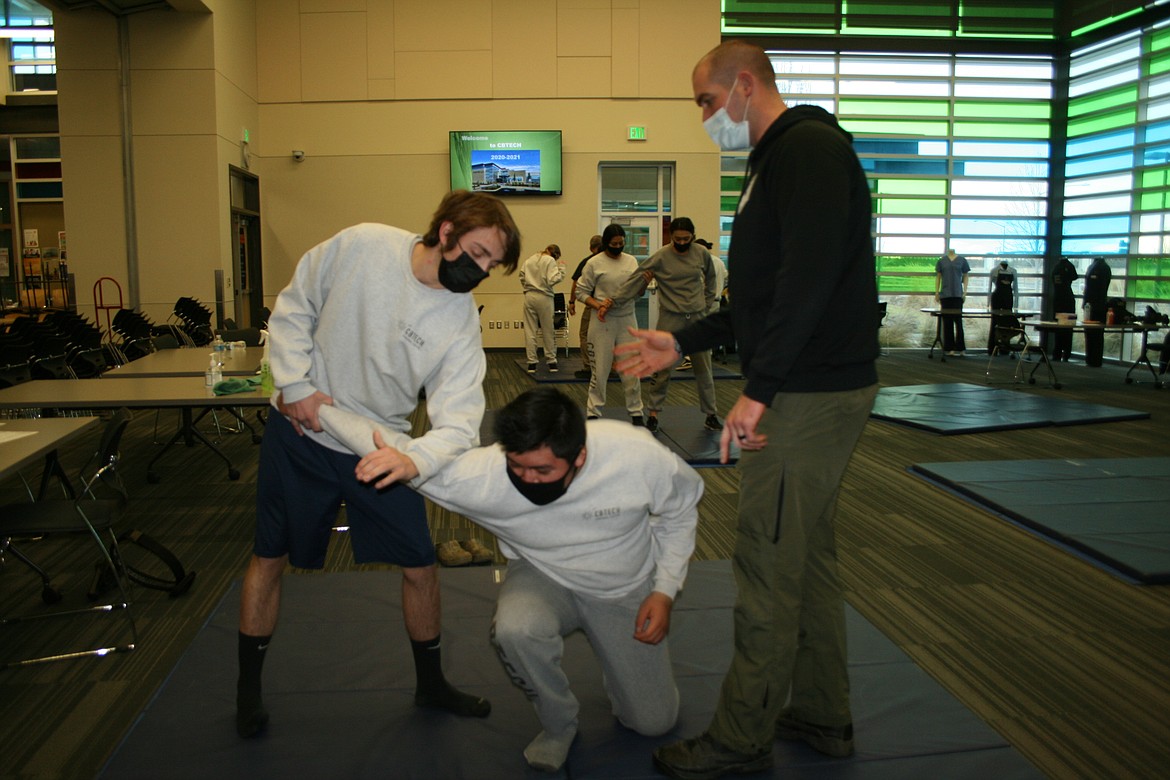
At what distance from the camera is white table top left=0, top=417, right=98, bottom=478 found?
10.2 ft

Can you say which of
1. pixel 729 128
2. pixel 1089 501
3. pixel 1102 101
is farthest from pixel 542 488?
pixel 1102 101

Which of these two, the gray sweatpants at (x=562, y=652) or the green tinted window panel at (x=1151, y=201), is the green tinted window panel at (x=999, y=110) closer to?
the green tinted window panel at (x=1151, y=201)

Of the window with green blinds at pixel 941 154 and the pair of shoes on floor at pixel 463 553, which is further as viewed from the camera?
the window with green blinds at pixel 941 154

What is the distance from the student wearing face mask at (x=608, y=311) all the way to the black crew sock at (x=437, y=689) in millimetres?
4811

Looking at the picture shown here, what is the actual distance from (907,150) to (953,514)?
461 inches

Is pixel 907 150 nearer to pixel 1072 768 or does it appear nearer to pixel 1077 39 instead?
pixel 1077 39

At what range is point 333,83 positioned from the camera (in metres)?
13.9

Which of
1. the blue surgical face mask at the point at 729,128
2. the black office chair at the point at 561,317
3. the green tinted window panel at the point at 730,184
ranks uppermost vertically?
the green tinted window panel at the point at 730,184

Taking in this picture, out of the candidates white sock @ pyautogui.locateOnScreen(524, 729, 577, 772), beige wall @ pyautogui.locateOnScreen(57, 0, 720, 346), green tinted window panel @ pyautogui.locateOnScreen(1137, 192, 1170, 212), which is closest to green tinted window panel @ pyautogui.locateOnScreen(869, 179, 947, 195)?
green tinted window panel @ pyautogui.locateOnScreen(1137, 192, 1170, 212)

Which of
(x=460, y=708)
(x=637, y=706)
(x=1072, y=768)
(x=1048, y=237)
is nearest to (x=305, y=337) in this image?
(x=460, y=708)

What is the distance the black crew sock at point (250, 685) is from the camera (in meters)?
2.53

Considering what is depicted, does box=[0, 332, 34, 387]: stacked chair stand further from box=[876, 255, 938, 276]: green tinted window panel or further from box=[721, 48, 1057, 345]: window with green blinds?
box=[876, 255, 938, 276]: green tinted window panel

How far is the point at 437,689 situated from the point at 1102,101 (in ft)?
50.2

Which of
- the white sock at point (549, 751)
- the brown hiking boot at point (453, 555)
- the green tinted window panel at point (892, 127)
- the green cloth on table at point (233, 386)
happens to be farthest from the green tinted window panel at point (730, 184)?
the white sock at point (549, 751)
